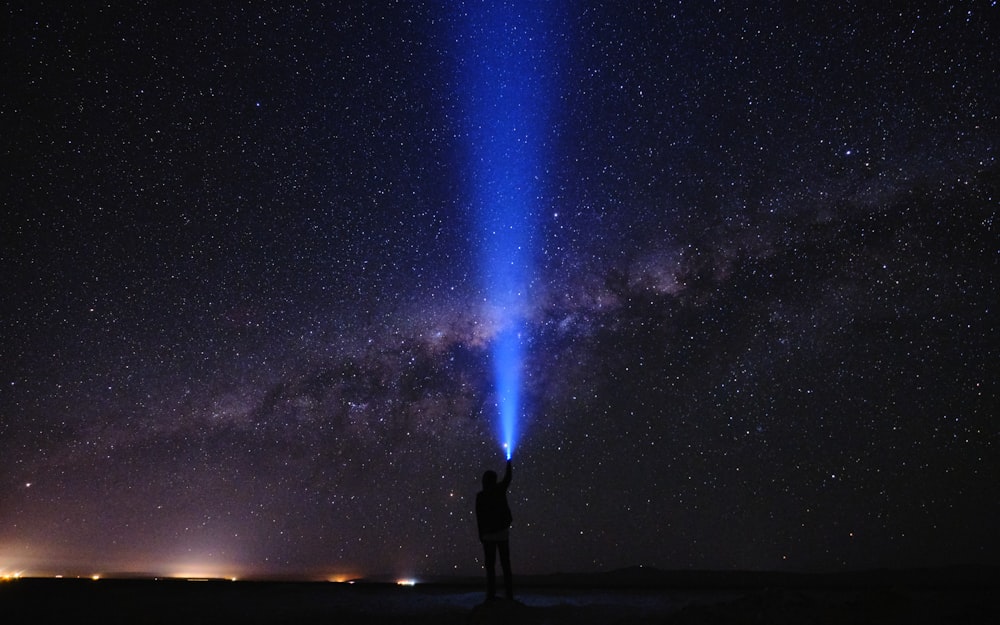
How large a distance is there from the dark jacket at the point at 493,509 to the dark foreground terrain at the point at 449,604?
853 millimetres

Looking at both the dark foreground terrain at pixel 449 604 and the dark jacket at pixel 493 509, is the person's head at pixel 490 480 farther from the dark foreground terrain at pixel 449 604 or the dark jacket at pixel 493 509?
the dark foreground terrain at pixel 449 604

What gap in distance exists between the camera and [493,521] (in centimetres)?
686

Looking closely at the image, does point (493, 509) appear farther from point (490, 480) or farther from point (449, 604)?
point (449, 604)

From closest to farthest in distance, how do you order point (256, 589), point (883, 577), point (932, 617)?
point (932, 617) → point (256, 589) → point (883, 577)

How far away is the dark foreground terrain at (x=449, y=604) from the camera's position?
5.14 meters

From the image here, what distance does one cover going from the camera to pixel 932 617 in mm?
5098

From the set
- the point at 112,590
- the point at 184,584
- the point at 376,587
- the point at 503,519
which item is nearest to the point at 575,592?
the point at 503,519

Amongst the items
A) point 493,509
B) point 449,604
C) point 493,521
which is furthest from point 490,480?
point 449,604

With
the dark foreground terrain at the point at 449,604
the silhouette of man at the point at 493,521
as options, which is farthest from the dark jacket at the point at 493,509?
the dark foreground terrain at the point at 449,604

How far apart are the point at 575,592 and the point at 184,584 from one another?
5817mm

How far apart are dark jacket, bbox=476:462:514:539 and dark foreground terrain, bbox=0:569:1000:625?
853mm

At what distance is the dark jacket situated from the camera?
270 inches

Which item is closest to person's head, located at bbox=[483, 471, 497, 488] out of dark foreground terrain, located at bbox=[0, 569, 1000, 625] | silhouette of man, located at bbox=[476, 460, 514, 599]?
silhouette of man, located at bbox=[476, 460, 514, 599]

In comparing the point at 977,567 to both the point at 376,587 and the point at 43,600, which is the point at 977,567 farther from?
the point at 43,600
